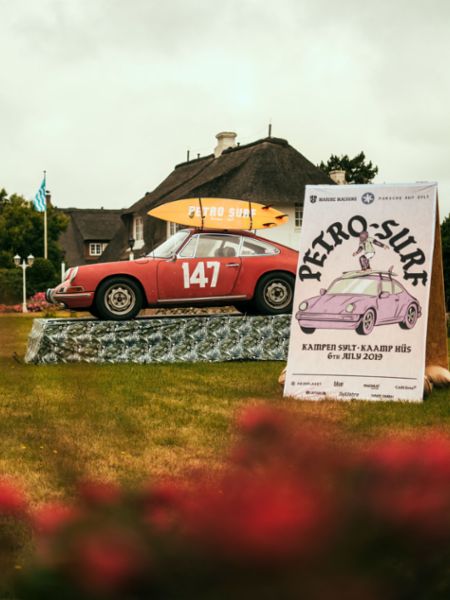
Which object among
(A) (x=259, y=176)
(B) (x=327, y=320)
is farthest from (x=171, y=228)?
(B) (x=327, y=320)

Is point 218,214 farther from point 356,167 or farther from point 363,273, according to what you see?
point 356,167

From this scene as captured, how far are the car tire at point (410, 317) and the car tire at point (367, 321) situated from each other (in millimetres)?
242

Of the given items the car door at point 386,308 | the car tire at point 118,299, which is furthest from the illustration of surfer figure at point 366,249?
the car tire at point 118,299

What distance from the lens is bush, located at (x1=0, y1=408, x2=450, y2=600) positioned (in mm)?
371

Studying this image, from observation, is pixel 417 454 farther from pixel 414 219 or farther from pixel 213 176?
pixel 213 176

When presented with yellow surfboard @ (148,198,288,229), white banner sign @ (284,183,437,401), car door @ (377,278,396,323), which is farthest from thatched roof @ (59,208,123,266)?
car door @ (377,278,396,323)

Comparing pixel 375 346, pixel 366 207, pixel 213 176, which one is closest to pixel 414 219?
pixel 366 207

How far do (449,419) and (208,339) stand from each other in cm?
515

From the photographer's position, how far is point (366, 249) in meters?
6.95

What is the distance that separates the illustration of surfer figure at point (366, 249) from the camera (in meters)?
6.93

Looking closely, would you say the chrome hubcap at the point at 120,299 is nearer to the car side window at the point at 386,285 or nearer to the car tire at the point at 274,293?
the car tire at the point at 274,293

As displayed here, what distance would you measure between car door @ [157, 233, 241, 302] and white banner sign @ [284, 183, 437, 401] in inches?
114

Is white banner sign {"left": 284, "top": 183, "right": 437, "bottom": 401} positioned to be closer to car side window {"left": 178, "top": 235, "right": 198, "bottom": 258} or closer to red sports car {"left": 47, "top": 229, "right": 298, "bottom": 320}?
red sports car {"left": 47, "top": 229, "right": 298, "bottom": 320}

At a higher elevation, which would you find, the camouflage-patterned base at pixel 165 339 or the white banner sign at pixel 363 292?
the white banner sign at pixel 363 292
